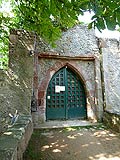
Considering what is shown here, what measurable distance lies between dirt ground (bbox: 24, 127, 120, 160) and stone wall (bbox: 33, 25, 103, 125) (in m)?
1.27

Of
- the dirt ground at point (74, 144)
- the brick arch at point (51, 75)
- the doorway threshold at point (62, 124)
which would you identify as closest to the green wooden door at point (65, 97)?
the brick arch at point (51, 75)

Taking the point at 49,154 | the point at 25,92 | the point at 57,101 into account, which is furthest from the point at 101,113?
the point at 49,154

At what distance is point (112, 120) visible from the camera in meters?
5.92

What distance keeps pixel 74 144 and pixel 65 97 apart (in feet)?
8.74

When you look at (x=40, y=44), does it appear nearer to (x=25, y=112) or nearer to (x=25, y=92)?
(x=25, y=92)

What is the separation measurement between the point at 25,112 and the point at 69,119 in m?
2.07

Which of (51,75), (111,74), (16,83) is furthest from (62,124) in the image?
(111,74)

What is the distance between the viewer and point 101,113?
691 centimetres

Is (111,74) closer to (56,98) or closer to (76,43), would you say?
(76,43)

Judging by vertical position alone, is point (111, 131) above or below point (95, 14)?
below

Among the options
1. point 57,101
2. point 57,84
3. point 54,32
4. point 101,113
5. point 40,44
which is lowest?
point 101,113

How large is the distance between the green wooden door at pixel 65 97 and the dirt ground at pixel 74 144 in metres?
1.19

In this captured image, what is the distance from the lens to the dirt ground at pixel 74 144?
12.6 feet

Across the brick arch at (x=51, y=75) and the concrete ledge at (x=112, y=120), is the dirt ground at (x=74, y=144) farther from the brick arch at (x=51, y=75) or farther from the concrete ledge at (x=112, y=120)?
the brick arch at (x=51, y=75)
